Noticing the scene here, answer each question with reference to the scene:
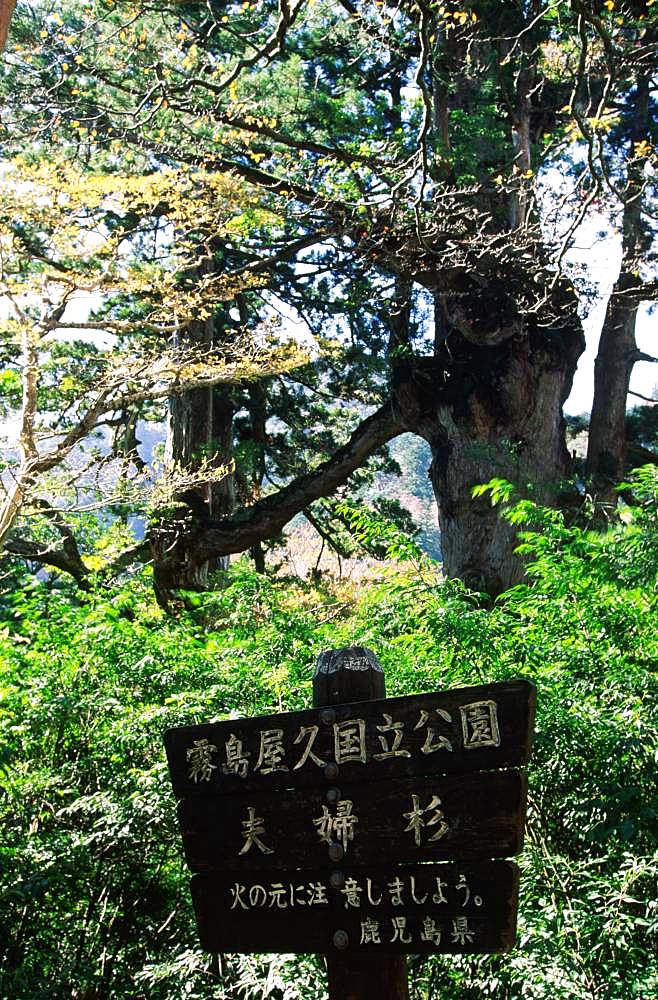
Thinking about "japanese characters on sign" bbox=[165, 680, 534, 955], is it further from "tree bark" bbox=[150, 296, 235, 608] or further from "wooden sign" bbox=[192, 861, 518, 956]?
"tree bark" bbox=[150, 296, 235, 608]

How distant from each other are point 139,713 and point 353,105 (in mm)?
9986

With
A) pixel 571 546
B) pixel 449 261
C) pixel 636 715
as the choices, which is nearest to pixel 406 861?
pixel 636 715

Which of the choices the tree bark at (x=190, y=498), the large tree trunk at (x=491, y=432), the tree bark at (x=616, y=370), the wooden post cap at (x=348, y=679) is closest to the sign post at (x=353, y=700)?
the wooden post cap at (x=348, y=679)

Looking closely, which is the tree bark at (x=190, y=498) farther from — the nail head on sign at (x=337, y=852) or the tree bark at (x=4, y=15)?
the nail head on sign at (x=337, y=852)

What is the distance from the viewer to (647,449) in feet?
55.5

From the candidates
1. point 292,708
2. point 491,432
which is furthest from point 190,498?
point 292,708

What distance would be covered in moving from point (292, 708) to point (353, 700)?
2.08 m

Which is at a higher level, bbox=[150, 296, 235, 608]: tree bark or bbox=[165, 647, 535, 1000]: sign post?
bbox=[150, 296, 235, 608]: tree bark

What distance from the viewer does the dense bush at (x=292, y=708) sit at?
12.4 feet

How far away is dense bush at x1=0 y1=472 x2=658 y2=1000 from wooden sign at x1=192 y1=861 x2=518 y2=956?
3.04ft

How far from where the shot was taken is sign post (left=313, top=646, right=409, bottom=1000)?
2883mm

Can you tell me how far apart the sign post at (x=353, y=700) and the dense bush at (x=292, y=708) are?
79 cm

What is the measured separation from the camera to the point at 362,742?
2879mm

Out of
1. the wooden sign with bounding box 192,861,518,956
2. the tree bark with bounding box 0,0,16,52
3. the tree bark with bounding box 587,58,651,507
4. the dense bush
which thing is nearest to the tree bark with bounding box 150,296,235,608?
the tree bark with bounding box 587,58,651,507
